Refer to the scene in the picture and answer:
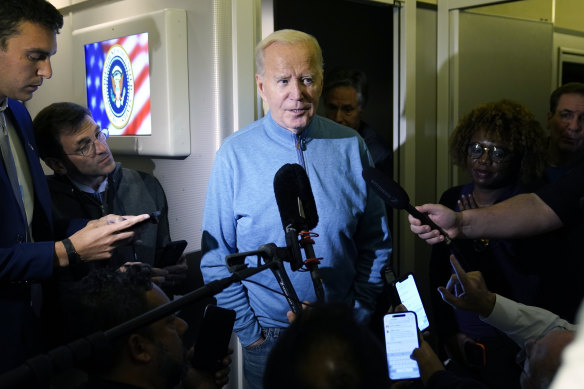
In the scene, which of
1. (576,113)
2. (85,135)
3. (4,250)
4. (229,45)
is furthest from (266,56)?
(576,113)

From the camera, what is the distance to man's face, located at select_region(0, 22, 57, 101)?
197cm

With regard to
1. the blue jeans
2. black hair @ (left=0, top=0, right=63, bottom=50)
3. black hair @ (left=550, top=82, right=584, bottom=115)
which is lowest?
the blue jeans

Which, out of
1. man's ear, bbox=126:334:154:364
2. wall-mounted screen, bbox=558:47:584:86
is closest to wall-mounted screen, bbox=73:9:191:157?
man's ear, bbox=126:334:154:364

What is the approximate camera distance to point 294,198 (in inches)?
63.9

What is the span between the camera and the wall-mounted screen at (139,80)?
264cm

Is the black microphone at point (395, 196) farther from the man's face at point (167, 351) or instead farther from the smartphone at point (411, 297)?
the man's face at point (167, 351)

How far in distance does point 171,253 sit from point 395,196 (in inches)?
46.9

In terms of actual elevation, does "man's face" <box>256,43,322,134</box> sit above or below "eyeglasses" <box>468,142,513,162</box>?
above

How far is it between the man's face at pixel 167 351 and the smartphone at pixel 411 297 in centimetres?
82

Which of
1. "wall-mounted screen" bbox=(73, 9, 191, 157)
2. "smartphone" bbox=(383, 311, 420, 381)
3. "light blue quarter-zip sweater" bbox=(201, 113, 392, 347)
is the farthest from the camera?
"wall-mounted screen" bbox=(73, 9, 191, 157)

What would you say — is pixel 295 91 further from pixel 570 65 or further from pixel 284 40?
pixel 570 65

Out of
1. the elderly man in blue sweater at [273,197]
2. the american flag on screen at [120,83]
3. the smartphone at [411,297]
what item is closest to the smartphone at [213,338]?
the elderly man in blue sweater at [273,197]

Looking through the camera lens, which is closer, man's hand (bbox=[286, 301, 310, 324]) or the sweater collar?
man's hand (bbox=[286, 301, 310, 324])

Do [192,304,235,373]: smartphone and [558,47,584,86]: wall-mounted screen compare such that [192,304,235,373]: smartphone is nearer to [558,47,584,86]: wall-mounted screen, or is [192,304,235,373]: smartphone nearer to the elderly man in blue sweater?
the elderly man in blue sweater
